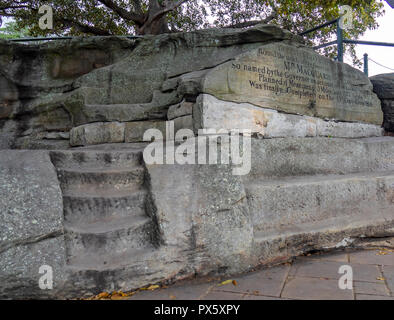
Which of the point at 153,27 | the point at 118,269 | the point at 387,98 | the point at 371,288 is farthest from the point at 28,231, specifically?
the point at 153,27

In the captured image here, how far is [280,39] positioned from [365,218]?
230 centimetres

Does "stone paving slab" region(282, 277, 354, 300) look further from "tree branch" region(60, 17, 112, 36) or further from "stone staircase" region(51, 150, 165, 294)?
"tree branch" region(60, 17, 112, 36)

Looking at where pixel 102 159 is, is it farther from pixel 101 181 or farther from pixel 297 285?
pixel 297 285

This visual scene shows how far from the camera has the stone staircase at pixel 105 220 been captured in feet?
6.79

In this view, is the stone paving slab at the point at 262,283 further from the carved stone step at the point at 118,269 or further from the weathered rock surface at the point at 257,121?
the weathered rock surface at the point at 257,121

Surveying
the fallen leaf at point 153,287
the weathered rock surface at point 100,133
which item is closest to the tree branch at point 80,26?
the weathered rock surface at point 100,133

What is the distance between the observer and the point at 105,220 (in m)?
2.40

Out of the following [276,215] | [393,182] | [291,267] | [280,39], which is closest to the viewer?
[291,267]

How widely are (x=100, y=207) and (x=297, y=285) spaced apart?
150 cm

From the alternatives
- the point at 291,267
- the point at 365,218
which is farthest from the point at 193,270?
the point at 365,218

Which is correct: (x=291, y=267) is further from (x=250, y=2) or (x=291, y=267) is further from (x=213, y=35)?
(x=250, y=2)

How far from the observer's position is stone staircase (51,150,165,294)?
2070 millimetres

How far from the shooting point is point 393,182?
3432 millimetres

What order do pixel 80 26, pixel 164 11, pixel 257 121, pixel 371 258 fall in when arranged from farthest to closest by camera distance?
pixel 80 26 → pixel 164 11 → pixel 257 121 → pixel 371 258
